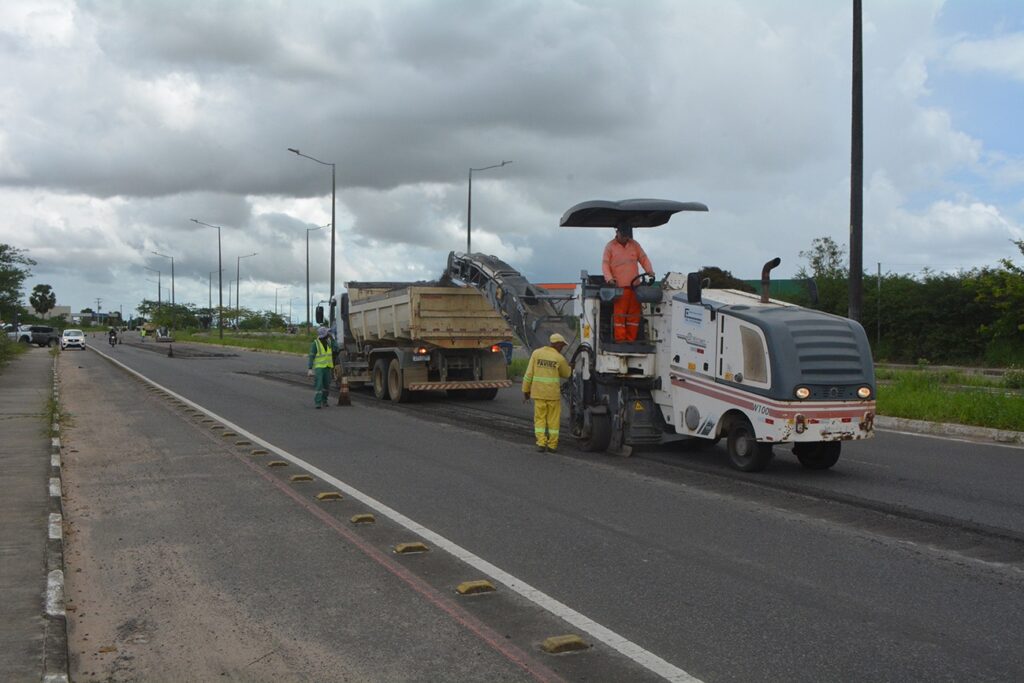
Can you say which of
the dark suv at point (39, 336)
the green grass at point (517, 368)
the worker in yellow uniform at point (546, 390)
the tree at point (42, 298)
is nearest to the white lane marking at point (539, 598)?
the worker in yellow uniform at point (546, 390)

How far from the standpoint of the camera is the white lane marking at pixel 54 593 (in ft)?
18.9

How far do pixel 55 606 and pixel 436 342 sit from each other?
14.5 m

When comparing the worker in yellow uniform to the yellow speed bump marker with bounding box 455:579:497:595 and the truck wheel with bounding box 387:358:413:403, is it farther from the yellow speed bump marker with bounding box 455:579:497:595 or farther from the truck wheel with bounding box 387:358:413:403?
the truck wheel with bounding box 387:358:413:403

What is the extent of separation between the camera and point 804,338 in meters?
10.6

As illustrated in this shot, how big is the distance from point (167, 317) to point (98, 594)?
484 ft

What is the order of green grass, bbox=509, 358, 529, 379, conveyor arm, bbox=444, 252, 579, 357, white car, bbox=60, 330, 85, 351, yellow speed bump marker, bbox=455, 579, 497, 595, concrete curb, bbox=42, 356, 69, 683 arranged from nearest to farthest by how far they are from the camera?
concrete curb, bbox=42, 356, 69, 683 → yellow speed bump marker, bbox=455, 579, 497, 595 → conveyor arm, bbox=444, 252, 579, 357 → green grass, bbox=509, 358, 529, 379 → white car, bbox=60, 330, 85, 351

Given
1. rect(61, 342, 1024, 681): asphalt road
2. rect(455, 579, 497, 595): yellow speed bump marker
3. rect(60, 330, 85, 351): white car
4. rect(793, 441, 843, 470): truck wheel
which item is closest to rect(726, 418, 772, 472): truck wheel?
rect(61, 342, 1024, 681): asphalt road

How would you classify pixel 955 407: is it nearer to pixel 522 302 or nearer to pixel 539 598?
Answer: pixel 522 302

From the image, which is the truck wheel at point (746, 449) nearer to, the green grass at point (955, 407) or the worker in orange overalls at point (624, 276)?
the worker in orange overalls at point (624, 276)

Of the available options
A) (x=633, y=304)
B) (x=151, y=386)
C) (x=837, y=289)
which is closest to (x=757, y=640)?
(x=633, y=304)

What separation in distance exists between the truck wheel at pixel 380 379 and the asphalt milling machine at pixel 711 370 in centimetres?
765

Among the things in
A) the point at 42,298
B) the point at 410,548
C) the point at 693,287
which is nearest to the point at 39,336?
the point at 693,287

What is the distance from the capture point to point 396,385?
69.0 feet

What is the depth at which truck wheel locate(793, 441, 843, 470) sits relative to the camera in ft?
37.3
